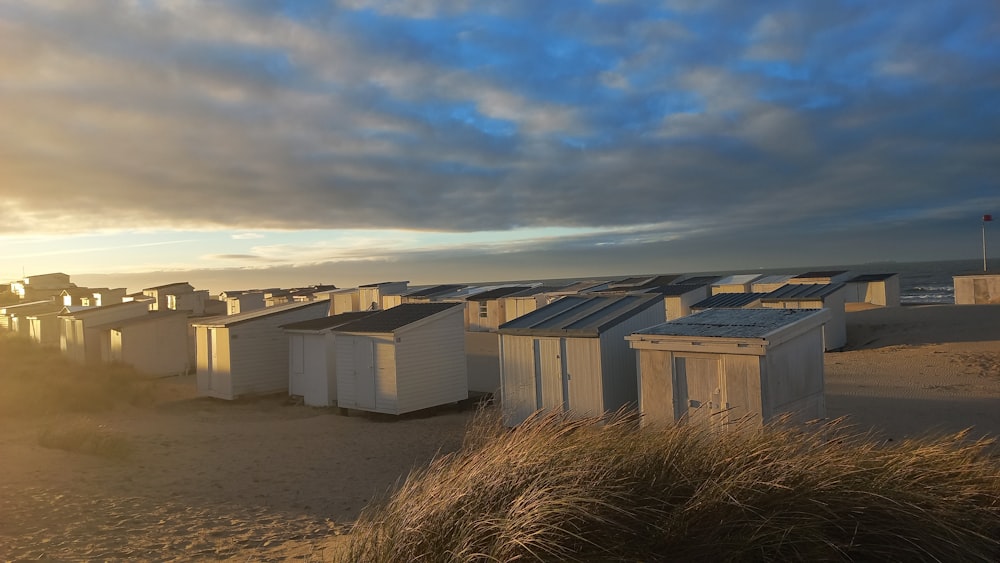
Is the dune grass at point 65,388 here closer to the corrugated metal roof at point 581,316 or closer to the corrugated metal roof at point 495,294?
the corrugated metal roof at point 581,316

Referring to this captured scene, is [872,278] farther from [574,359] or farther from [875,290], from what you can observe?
[574,359]

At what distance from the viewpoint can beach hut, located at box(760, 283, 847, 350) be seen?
22156mm

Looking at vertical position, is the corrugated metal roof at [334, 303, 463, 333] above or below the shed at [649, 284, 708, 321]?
above

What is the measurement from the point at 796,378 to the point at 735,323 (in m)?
1.08

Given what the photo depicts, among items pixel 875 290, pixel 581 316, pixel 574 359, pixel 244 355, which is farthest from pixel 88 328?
pixel 875 290

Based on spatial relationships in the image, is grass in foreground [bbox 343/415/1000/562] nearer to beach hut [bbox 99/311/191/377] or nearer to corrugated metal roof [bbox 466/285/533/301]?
beach hut [bbox 99/311/191/377]

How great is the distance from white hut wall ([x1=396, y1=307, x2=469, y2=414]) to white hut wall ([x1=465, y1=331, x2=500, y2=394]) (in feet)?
4.12

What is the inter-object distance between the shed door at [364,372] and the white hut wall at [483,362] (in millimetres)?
2908

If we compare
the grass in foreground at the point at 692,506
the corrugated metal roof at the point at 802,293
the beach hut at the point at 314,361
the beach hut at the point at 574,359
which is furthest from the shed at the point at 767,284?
the grass in foreground at the point at 692,506

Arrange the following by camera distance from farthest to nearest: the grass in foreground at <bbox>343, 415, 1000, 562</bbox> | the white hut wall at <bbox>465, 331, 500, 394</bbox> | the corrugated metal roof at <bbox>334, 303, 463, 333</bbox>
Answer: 1. the white hut wall at <bbox>465, 331, 500, 394</bbox>
2. the corrugated metal roof at <bbox>334, 303, 463, 333</bbox>
3. the grass in foreground at <bbox>343, 415, 1000, 562</bbox>

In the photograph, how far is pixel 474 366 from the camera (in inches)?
918

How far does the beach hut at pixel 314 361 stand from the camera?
656 inches

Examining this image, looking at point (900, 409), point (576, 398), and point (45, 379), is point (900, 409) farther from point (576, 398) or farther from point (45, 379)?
point (45, 379)

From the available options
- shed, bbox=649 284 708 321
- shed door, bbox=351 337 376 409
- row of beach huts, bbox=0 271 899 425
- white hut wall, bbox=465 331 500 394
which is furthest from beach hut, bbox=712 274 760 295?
shed door, bbox=351 337 376 409
